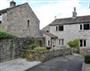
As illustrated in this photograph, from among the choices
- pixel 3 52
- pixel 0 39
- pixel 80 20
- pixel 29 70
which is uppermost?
pixel 80 20

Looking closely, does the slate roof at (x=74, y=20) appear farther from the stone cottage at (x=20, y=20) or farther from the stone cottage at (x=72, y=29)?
the stone cottage at (x=20, y=20)

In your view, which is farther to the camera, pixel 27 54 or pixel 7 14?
pixel 7 14

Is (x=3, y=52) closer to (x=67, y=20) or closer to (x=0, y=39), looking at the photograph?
(x=0, y=39)

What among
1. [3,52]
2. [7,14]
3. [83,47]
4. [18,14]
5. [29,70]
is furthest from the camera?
[83,47]

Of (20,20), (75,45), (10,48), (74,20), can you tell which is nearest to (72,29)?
(74,20)

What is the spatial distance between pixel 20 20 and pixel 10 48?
1215 centimetres

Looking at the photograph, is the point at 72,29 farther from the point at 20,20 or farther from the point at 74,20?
the point at 20,20

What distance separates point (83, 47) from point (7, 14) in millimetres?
17642

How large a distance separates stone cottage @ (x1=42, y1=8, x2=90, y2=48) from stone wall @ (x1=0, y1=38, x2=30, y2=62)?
17.2m

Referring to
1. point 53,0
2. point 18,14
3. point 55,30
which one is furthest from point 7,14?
point 55,30

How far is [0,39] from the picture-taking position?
19.1 metres

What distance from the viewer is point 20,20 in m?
31.1

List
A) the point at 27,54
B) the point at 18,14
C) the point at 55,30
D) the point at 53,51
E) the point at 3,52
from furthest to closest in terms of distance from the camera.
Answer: the point at 55,30 < the point at 18,14 < the point at 53,51 < the point at 27,54 < the point at 3,52

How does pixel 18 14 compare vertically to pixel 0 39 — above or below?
above
